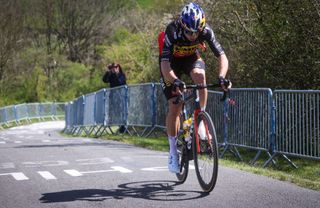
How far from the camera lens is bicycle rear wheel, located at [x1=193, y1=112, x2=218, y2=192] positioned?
5770mm

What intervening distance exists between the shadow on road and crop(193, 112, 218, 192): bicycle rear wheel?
18 cm

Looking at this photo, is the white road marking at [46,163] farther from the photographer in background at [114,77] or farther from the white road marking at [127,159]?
the photographer in background at [114,77]

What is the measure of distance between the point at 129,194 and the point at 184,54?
176cm

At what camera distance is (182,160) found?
673 cm

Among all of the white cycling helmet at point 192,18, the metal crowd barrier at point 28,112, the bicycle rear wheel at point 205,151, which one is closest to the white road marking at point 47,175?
the bicycle rear wheel at point 205,151

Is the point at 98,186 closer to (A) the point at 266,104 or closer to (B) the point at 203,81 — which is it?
(B) the point at 203,81

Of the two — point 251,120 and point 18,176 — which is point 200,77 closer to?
point 18,176

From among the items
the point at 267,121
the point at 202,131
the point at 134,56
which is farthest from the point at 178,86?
the point at 134,56

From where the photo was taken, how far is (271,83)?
39.1ft

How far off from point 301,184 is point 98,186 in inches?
98.6

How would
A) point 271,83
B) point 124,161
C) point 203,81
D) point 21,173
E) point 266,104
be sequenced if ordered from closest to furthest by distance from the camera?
point 203,81
point 21,173
point 124,161
point 266,104
point 271,83

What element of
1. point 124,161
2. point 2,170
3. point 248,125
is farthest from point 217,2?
point 2,170

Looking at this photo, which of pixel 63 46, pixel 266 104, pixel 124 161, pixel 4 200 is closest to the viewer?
pixel 4 200

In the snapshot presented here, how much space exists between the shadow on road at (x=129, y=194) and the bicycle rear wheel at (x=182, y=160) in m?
0.17
